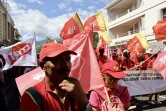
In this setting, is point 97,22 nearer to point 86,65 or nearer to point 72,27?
point 72,27

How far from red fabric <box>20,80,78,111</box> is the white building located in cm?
1733

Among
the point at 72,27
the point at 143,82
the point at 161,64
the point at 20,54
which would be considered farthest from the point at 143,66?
the point at 20,54

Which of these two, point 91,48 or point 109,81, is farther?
point 91,48

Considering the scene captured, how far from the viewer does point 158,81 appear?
8.13m

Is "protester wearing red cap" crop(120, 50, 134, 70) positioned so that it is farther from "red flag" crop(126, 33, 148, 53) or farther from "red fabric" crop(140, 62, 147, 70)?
"red flag" crop(126, 33, 148, 53)

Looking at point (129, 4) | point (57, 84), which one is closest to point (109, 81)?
point (57, 84)

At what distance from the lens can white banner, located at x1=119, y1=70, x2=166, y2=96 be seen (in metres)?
7.59

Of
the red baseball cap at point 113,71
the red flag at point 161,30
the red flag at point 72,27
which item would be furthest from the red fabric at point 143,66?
the red baseball cap at point 113,71

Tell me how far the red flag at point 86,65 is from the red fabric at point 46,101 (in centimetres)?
142

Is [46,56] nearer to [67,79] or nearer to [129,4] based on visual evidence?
[67,79]

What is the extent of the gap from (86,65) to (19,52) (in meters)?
4.32

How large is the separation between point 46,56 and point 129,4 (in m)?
35.5

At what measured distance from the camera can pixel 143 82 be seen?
25.8 ft

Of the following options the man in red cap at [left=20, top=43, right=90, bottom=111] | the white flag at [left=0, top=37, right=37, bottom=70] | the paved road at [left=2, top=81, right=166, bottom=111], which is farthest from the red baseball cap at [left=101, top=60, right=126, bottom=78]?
the white flag at [left=0, top=37, right=37, bottom=70]
